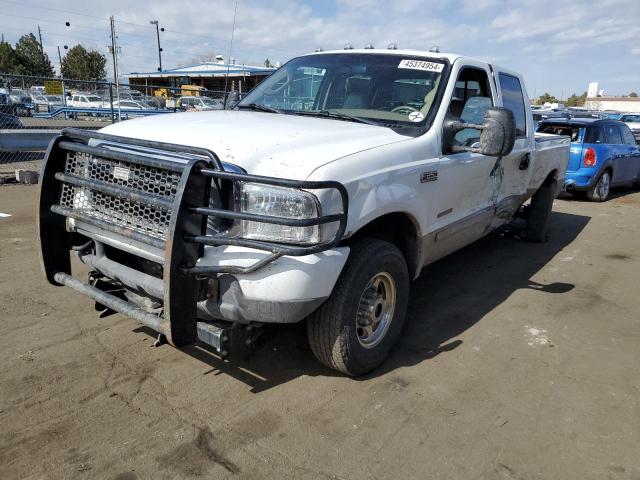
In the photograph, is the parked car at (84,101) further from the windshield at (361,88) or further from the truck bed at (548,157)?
the truck bed at (548,157)

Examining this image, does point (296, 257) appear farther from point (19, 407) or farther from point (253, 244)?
point (19, 407)

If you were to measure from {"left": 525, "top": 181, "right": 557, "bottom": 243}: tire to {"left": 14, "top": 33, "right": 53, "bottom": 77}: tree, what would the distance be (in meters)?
74.2

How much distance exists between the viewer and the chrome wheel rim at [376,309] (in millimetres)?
3236

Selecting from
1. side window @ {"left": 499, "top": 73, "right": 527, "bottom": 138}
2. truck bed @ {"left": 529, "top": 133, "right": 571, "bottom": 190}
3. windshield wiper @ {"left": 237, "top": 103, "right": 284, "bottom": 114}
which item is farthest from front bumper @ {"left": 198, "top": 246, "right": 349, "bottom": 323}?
truck bed @ {"left": 529, "top": 133, "right": 571, "bottom": 190}

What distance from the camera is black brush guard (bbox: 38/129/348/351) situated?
2.46 metres

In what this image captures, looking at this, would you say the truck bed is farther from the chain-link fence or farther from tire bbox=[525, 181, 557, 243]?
the chain-link fence

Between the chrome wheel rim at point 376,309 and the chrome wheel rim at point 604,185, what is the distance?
893 centimetres

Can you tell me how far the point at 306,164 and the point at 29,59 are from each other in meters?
80.0

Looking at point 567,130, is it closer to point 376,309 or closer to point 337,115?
point 337,115

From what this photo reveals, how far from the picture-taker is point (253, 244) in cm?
247

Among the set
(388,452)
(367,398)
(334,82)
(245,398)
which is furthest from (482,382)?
(334,82)

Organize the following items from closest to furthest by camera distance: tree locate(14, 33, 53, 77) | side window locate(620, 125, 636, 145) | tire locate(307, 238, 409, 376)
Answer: tire locate(307, 238, 409, 376) → side window locate(620, 125, 636, 145) → tree locate(14, 33, 53, 77)

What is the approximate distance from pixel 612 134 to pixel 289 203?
10.5 meters

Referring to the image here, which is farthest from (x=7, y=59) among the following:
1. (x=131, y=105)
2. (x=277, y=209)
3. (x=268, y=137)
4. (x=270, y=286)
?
(x=270, y=286)
